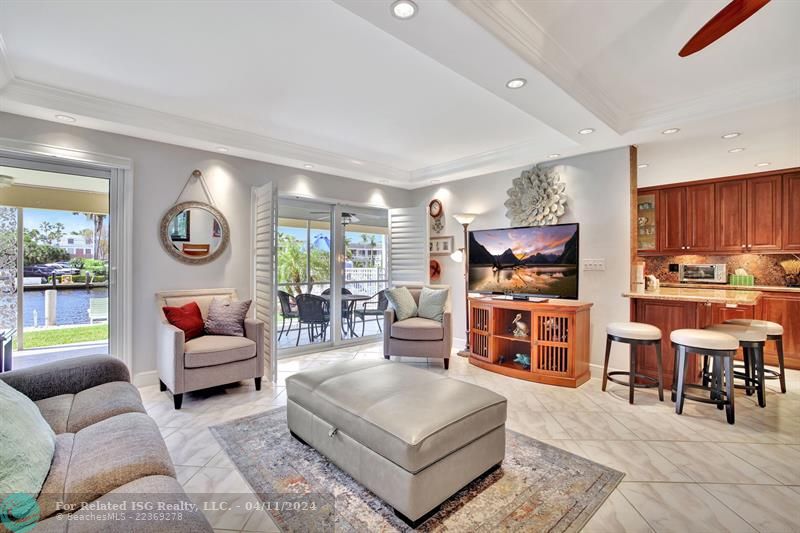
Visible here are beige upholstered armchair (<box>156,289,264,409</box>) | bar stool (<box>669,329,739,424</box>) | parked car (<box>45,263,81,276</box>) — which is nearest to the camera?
bar stool (<box>669,329,739,424</box>)

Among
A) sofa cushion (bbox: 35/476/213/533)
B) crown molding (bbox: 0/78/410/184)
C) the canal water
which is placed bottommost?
sofa cushion (bbox: 35/476/213/533)

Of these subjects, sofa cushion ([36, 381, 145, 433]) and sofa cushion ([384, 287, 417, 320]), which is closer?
sofa cushion ([36, 381, 145, 433])

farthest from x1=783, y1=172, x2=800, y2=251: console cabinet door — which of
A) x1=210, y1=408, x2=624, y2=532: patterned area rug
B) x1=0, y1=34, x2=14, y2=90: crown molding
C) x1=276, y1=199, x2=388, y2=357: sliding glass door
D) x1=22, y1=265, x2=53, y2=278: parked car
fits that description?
x1=22, y1=265, x2=53, y2=278: parked car

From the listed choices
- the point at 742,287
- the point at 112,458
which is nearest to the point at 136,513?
the point at 112,458

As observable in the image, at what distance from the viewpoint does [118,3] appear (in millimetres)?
1929

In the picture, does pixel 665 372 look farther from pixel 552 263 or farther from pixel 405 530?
pixel 405 530

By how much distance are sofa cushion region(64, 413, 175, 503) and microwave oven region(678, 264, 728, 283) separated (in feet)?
21.5

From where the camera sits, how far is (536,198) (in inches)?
169

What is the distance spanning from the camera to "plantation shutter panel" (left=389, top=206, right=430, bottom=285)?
5.24 metres

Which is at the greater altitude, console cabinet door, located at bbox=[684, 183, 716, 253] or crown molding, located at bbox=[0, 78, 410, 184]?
crown molding, located at bbox=[0, 78, 410, 184]

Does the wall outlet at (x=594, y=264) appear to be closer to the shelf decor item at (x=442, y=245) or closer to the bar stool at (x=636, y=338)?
the bar stool at (x=636, y=338)

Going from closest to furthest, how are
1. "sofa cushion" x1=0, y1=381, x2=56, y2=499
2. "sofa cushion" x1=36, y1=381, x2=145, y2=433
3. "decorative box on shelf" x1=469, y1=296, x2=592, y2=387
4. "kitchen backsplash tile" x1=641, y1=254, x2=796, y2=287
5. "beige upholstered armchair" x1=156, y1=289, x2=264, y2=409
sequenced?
"sofa cushion" x1=0, y1=381, x2=56, y2=499
"sofa cushion" x1=36, y1=381, x2=145, y2=433
"beige upholstered armchair" x1=156, y1=289, x2=264, y2=409
"decorative box on shelf" x1=469, y1=296, x2=592, y2=387
"kitchen backsplash tile" x1=641, y1=254, x2=796, y2=287

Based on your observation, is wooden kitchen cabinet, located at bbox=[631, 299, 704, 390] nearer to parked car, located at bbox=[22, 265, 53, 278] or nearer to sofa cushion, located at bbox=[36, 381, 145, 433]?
sofa cushion, located at bbox=[36, 381, 145, 433]

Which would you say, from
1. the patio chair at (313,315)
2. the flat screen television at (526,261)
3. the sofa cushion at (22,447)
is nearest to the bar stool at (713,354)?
the flat screen television at (526,261)
